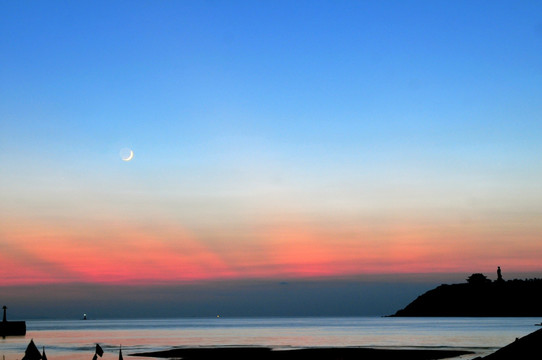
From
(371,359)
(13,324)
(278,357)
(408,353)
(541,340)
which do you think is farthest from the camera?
(13,324)

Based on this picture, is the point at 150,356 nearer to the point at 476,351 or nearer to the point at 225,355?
the point at 225,355

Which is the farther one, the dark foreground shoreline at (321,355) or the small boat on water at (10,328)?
the small boat on water at (10,328)

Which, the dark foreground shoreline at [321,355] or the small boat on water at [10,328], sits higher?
the small boat on water at [10,328]

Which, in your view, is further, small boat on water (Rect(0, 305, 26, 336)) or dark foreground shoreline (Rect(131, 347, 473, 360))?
small boat on water (Rect(0, 305, 26, 336))

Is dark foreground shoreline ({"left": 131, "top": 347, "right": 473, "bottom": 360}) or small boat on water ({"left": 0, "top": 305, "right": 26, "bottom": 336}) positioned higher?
small boat on water ({"left": 0, "top": 305, "right": 26, "bottom": 336})

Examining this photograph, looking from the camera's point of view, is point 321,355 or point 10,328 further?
point 10,328

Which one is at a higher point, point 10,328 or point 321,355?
point 10,328

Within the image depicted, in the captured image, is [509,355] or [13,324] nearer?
[509,355]

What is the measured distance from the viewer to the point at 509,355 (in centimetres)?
3931

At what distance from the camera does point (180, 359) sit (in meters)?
74.6

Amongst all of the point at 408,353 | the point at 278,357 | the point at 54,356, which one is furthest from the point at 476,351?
the point at 54,356

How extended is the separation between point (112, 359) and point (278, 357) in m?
19.7

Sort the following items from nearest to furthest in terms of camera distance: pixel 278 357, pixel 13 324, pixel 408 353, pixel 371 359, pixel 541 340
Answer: pixel 541 340 < pixel 371 359 < pixel 278 357 < pixel 408 353 < pixel 13 324

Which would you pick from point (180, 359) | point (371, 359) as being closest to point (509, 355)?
point (371, 359)
